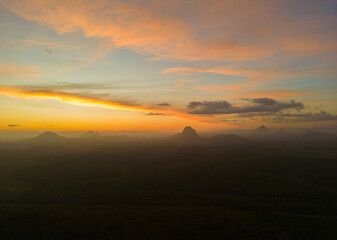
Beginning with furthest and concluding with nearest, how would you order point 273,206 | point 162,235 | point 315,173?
point 315,173 → point 273,206 → point 162,235

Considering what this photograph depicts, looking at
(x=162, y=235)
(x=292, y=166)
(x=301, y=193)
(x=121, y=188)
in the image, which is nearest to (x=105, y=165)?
(x=121, y=188)

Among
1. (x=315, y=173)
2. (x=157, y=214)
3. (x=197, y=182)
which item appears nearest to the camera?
(x=157, y=214)

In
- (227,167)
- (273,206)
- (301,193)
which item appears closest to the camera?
(273,206)

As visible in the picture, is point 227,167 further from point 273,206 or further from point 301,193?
point 273,206

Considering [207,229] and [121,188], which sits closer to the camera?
[207,229]

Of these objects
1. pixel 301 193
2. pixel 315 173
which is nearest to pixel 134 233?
pixel 301 193

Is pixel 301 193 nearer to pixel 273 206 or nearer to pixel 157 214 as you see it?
pixel 273 206

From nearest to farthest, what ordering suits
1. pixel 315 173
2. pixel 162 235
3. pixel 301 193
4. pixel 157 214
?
1. pixel 162 235
2. pixel 157 214
3. pixel 301 193
4. pixel 315 173

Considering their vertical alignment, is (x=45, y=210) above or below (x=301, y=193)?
above

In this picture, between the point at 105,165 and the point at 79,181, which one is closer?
the point at 79,181
